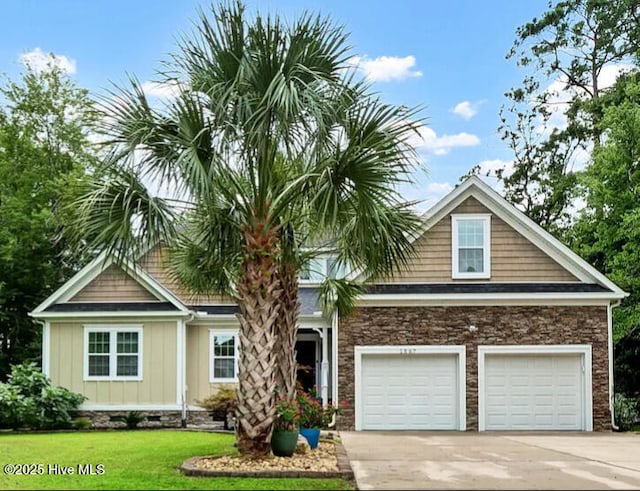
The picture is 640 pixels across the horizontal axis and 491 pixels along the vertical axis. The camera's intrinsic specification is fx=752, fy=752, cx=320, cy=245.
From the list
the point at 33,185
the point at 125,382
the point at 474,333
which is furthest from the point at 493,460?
the point at 33,185

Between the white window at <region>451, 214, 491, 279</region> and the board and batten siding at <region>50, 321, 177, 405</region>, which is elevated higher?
the white window at <region>451, 214, 491, 279</region>

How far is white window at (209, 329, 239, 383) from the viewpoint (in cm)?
2061

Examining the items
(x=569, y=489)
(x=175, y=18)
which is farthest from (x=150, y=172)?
(x=569, y=489)

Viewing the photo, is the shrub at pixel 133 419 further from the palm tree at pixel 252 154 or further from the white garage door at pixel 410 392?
the palm tree at pixel 252 154

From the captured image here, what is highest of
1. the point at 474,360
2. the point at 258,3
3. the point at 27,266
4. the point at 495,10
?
the point at 495,10

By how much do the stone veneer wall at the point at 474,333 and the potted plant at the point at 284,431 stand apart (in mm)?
7023

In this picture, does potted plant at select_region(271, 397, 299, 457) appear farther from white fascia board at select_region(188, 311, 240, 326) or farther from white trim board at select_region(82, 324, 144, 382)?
white trim board at select_region(82, 324, 144, 382)

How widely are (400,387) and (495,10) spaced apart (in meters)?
14.7

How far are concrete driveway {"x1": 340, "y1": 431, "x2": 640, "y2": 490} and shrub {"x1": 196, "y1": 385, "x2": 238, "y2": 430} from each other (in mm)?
3509

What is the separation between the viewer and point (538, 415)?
17891mm

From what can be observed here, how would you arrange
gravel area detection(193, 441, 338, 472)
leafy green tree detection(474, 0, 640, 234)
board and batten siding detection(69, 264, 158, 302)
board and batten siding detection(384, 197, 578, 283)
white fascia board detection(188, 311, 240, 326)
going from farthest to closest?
leafy green tree detection(474, 0, 640, 234)
white fascia board detection(188, 311, 240, 326)
board and batten siding detection(69, 264, 158, 302)
board and batten siding detection(384, 197, 578, 283)
gravel area detection(193, 441, 338, 472)

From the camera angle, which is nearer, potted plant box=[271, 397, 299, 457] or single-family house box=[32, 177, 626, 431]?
potted plant box=[271, 397, 299, 457]

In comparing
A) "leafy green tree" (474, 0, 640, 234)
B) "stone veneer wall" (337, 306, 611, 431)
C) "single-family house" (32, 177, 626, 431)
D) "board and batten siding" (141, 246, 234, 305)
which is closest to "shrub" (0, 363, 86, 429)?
"board and batten siding" (141, 246, 234, 305)

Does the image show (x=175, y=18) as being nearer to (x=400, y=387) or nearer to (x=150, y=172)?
(x=150, y=172)
